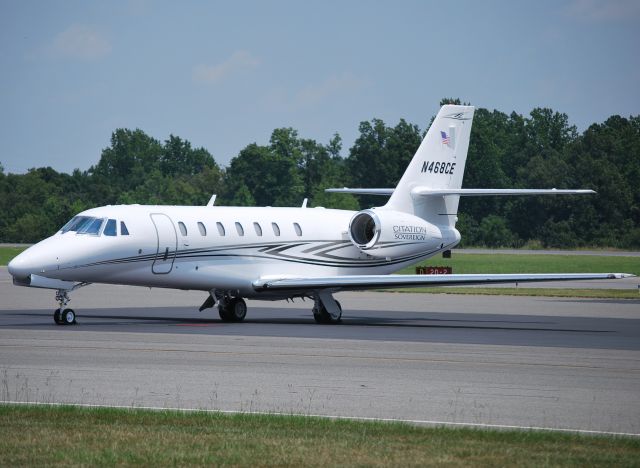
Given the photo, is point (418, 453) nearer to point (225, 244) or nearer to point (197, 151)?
point (225, 244)

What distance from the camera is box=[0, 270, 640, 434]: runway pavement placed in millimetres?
13398

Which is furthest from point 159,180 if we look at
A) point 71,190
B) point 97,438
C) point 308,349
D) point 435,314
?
point 97,438

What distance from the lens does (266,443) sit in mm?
10773

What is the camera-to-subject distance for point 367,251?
30.4 meters

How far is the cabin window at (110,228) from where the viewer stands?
25.9 metres

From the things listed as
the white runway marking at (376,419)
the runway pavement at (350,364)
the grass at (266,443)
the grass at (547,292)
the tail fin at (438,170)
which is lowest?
the grass at (547,292)

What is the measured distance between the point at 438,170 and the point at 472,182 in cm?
8189

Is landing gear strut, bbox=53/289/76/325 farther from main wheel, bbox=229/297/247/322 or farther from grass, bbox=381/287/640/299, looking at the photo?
grass, bbox=381/287/640/299

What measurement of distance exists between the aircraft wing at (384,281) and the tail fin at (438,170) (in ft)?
13.8

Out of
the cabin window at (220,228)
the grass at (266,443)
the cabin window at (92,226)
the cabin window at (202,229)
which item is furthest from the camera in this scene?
the cabin window at (220,228)

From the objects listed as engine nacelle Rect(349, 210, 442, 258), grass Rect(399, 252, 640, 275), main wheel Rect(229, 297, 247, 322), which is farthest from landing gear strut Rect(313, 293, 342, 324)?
grass Rect(399, 252, 640, 275)

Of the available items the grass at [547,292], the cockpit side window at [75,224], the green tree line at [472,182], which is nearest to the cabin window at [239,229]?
the cockpit side window at [75,224]

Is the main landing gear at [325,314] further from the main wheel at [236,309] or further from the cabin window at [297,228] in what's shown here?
the cabin window at [297,228]

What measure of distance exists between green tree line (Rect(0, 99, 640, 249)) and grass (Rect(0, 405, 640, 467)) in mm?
80683
